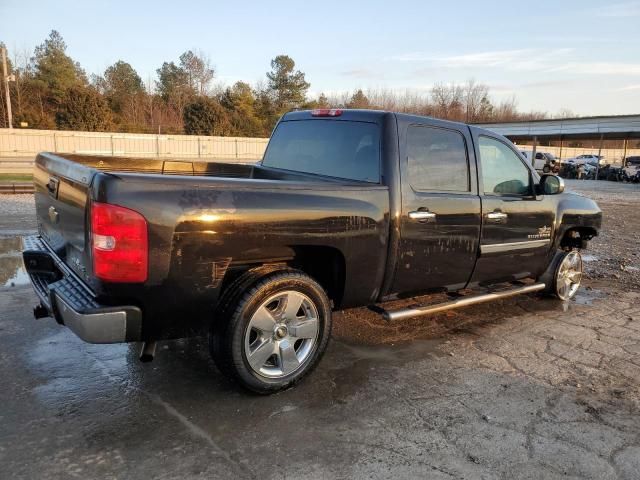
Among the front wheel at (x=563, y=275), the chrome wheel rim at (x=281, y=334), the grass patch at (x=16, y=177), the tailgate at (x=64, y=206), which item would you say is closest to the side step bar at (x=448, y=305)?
the front wheel at (x=563, y=275)

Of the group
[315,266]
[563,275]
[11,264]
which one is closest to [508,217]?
[563,275]

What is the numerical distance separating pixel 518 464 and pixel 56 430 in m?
2.64

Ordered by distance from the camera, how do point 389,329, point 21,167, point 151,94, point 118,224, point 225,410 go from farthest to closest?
point 151,94
point 21,167
point 389,329
point 225,410
point 118,224

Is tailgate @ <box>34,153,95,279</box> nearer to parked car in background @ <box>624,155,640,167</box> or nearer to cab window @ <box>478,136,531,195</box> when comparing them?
cab window @ <box>478,136,531,195</box>

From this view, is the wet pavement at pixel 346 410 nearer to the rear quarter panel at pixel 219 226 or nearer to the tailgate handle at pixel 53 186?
the rear quarter panel at pixel 219 226

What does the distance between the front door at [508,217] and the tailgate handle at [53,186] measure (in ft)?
11.3

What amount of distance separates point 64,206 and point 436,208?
9.01 ft

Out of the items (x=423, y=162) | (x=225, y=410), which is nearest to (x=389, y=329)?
(x=423, y=162)

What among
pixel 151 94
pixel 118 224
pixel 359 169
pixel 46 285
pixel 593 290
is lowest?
pixel 593 290

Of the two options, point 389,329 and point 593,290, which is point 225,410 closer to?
point 389,329

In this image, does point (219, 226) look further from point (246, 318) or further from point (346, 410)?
point (346, 410)

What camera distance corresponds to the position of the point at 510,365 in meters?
4.16

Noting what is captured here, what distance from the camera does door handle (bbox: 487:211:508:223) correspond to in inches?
183

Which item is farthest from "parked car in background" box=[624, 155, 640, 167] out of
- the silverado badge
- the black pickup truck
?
the black pickup truck
